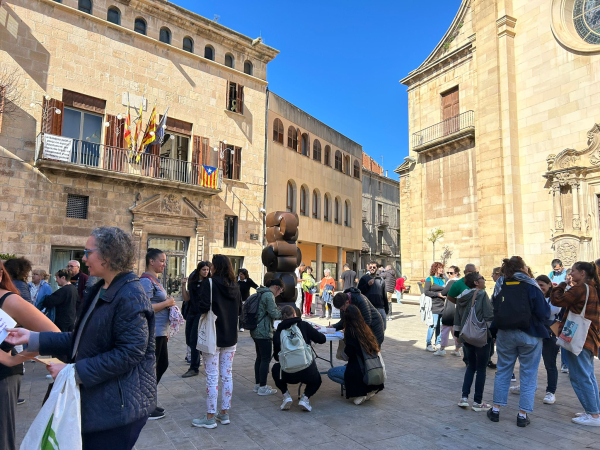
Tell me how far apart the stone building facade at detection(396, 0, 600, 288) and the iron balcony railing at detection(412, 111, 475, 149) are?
0.21 ft

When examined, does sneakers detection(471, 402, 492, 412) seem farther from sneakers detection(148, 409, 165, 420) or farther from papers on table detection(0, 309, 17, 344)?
papers on table detection(0, 309, 17, 344)

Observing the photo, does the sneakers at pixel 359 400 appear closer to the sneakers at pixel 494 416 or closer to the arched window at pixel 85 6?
the sneakers at pixel 494 416

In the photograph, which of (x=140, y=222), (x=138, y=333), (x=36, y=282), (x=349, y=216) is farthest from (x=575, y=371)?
(x=349, y=216)

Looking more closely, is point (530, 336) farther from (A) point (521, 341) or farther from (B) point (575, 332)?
(B) point (575, 332)

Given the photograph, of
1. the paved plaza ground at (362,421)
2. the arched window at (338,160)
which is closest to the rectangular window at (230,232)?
the arched window at (338,160)

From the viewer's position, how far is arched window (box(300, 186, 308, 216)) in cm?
2591

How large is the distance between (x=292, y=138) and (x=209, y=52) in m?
6.96

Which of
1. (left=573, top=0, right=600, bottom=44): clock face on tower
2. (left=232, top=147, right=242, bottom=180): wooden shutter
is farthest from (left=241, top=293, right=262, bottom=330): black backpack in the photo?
(left=573, top=0, right=600, bottom=44): clock face on tower

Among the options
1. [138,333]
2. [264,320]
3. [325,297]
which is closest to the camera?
[138,333]

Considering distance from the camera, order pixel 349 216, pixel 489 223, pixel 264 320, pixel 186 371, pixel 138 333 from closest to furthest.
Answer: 1. pixel 138 333
2. pixel 264 320
3. pixel 186 371
4. pixel 489 223
5. pixel 349 216

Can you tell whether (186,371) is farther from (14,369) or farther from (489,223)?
(489,223)

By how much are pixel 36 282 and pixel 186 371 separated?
10.2ft

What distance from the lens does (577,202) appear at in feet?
47.3

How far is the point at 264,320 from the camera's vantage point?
18.9 feet
